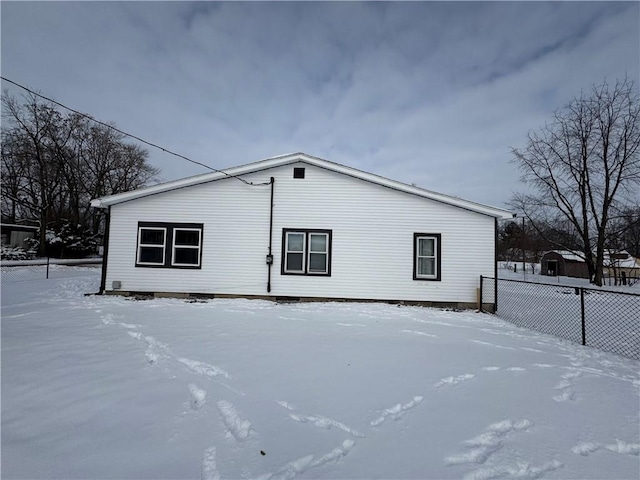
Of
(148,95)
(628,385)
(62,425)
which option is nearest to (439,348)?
(628,385)

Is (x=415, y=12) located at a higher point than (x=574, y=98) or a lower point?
lower

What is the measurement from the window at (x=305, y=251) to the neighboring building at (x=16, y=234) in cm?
3462

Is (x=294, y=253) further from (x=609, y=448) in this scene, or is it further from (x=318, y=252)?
(x=609, y=448)

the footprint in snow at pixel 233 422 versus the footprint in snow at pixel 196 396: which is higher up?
the footprint in snow at pixel 196 396

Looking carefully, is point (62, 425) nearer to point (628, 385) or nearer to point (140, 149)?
point (628, 385)

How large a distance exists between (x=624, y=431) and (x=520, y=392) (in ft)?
2.64

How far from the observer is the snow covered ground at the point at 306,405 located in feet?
6.57

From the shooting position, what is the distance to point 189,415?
2.57 m

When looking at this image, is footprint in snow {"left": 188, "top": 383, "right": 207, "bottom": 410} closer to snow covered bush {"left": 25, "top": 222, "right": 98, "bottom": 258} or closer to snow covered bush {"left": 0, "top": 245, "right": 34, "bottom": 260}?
snow covered bush {"left": 0, "top": 245, "right": 34, "bottom": 260}

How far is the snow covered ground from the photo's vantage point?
2.00 metres

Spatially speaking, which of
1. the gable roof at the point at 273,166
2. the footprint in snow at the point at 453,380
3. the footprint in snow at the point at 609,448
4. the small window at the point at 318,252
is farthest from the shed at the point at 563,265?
the footprint in snow at the point at 609,448

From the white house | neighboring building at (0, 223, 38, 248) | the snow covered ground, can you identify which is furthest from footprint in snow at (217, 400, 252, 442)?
neighboring building at (0, 223, 38, 248)

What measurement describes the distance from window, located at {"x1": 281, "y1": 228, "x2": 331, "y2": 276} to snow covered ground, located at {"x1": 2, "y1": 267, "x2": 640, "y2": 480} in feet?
12.7

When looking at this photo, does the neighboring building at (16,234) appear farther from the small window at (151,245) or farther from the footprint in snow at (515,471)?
the footprint in snow at (515,471)
